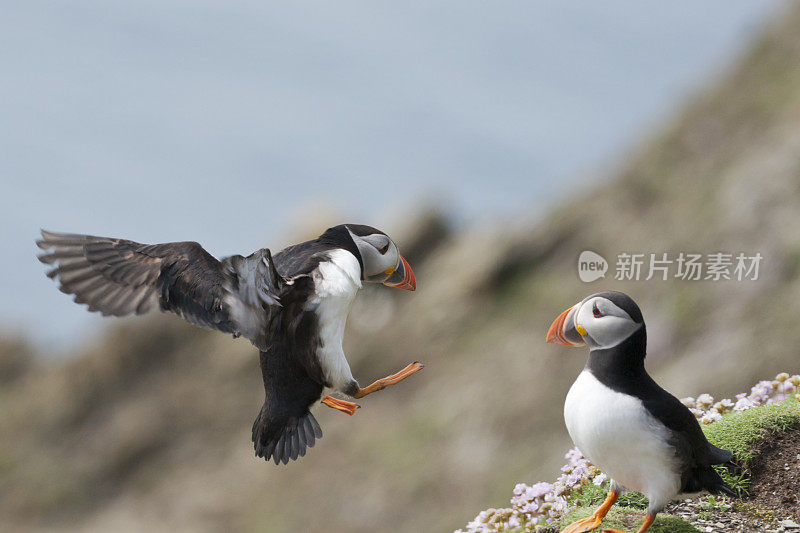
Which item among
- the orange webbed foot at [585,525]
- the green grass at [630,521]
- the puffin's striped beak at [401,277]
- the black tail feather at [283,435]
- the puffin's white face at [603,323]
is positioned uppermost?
the puffin's striped beak at [401,277]

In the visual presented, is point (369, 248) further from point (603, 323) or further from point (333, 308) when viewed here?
point (603, 323)

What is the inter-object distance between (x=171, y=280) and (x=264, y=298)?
55 cm

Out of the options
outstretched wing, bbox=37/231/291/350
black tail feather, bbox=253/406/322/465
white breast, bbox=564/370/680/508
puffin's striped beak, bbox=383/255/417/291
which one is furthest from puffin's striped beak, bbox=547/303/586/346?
outstretched wing, bbox=37/231/291/350

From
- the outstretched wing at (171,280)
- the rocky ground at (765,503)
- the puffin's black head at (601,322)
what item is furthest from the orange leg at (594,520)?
the outstretched wing at (171,280)

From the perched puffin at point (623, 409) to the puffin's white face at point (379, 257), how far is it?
94cm

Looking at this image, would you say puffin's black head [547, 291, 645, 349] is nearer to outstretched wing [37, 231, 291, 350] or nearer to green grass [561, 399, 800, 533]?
green grass [561, 399, 800, 533]

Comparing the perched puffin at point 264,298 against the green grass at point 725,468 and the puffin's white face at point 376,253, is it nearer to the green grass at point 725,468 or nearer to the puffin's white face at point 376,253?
the puffin's white face at point 376,253

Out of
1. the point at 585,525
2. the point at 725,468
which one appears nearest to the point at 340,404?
the point at 585,525

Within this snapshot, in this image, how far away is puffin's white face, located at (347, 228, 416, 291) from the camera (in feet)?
15.1

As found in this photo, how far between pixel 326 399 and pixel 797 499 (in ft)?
11.7

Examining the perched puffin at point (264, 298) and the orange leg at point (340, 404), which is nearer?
the perched puffin at point (264, 298)

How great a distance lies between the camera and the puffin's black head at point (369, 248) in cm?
459

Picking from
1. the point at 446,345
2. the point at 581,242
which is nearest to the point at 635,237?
the point at 581,242

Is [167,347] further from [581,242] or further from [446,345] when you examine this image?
[581,242]
